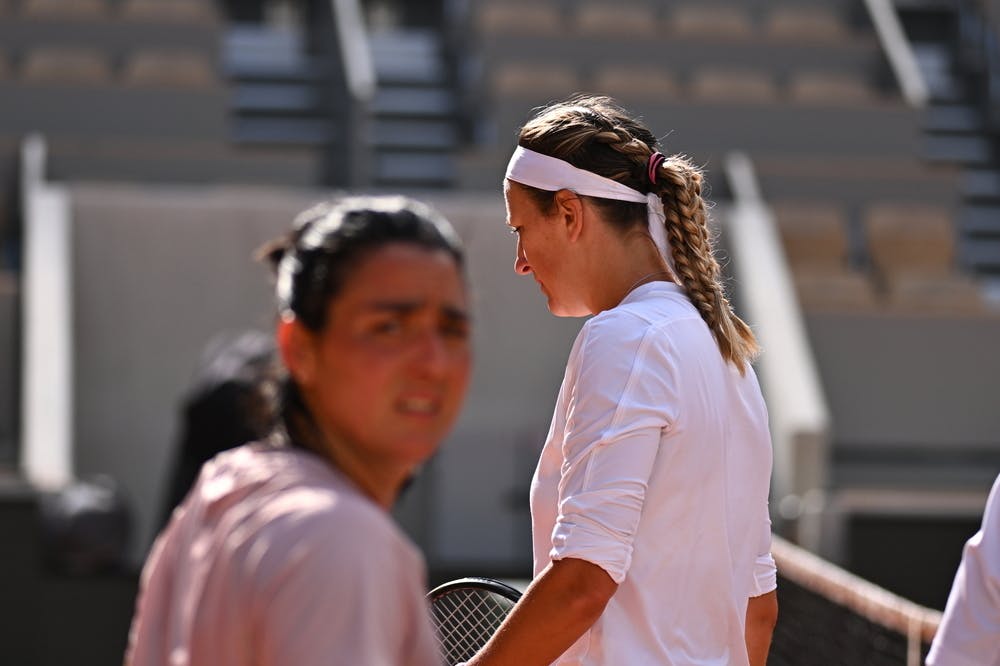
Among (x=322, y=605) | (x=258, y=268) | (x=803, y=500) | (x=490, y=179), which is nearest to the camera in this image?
(x=322, y=605)

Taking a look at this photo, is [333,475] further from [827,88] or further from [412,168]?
[827,88]

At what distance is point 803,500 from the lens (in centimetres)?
884

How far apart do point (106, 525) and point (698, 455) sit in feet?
19.1

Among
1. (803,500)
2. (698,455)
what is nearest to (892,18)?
(803,500)

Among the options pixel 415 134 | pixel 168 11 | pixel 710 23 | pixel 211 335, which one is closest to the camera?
pixel 211 335

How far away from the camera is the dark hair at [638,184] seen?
2271mm

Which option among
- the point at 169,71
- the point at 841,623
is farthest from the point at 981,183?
the point at 841,623

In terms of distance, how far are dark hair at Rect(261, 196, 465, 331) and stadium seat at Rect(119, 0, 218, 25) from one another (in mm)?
11515

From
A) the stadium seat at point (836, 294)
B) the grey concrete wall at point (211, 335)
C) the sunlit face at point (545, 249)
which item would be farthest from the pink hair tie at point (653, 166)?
the stadium seat at point (836, 294)

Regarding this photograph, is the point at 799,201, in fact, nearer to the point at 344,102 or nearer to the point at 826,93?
the point at 826,93

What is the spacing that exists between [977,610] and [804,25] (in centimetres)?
1182

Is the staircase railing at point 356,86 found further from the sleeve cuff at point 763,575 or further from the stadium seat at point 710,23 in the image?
the sleeve cuff at point 763,575

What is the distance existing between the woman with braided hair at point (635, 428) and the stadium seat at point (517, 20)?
1092cm

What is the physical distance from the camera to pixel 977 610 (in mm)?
2494
